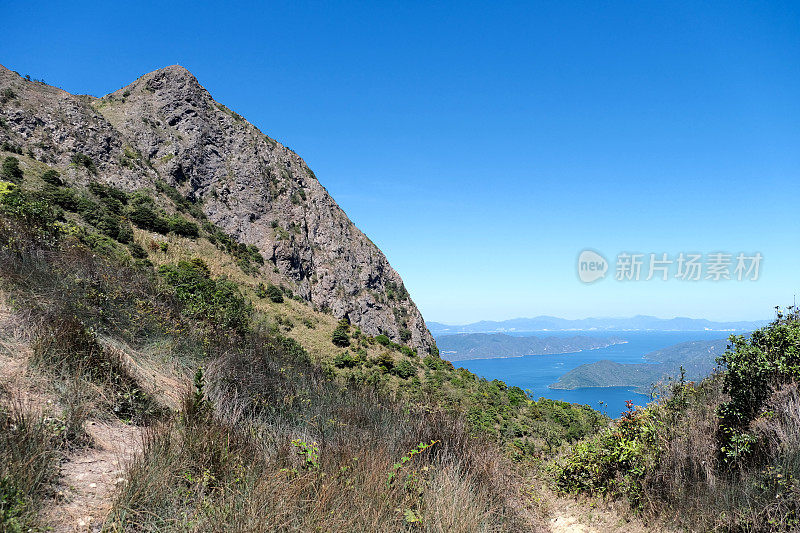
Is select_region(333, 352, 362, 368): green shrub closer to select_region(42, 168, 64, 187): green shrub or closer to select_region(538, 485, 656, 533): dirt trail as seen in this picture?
select_region(538, 485, 656, 533): dirt trail

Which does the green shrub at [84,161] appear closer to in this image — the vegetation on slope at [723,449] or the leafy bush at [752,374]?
the vegetation on slope at [723,449]

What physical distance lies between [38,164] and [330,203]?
3546 centimetres

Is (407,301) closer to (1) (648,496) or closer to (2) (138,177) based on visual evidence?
(2) (138,177)

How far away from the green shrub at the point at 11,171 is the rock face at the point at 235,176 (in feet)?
30.6

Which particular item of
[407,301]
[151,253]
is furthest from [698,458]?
[407,301]

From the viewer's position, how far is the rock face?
3744 centimetres

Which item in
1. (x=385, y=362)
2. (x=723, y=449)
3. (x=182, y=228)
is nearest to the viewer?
(x=723, y=449)

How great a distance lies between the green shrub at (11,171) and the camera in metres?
23.3

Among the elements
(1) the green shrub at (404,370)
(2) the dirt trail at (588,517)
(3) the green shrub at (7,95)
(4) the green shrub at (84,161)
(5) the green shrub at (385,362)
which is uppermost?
(3) the green shrub at (7,95)

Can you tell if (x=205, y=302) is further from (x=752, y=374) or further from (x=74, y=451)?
(x=752, y=374)

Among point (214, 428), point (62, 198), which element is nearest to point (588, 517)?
point (214, 428)

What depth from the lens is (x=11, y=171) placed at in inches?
948

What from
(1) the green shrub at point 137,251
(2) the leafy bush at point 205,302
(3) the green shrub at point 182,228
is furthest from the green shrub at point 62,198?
(2) the leafy bush at point 205,302

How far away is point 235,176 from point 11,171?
86.5ft
